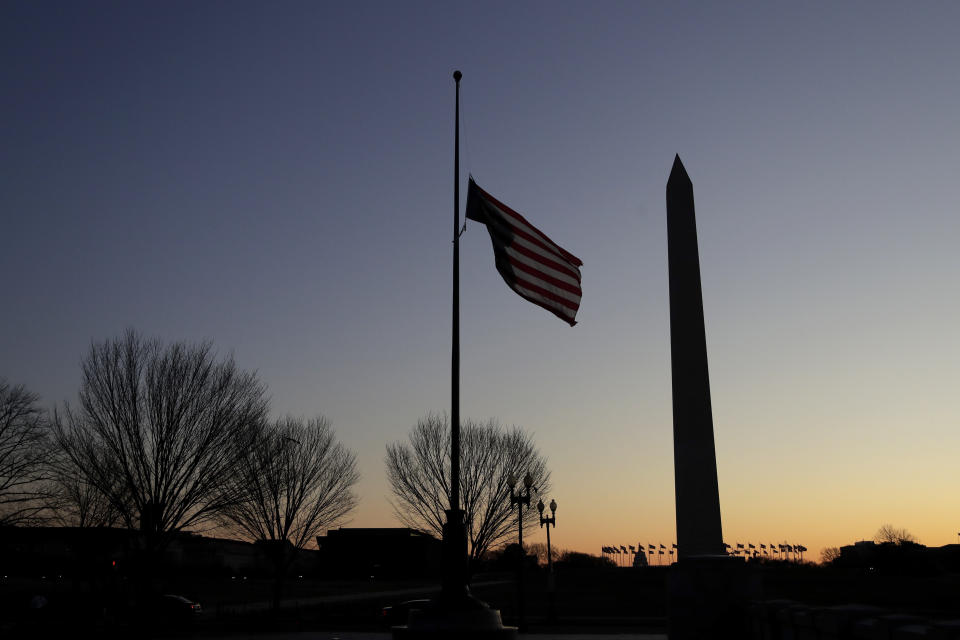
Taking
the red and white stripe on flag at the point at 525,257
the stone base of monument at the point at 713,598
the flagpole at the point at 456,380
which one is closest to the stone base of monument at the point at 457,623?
the flagpole at the point at 456,380

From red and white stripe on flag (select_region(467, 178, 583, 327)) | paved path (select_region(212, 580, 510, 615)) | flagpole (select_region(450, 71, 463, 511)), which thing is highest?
red and white stripe on flag (select_region(467, 178, 583, 327))

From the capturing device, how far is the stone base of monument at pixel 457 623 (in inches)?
441

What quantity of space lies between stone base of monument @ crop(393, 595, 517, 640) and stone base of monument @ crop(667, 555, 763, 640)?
5910 millimetres

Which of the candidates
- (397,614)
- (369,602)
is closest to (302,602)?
(369,602)

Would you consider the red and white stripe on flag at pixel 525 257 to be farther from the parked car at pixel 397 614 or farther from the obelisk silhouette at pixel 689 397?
the parked car at pixel 397 614

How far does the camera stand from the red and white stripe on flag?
52.7 feet

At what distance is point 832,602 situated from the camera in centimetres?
5688

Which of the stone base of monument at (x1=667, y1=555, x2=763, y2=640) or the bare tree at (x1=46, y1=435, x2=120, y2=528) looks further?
the bare tree at (x1=46, y1=435, x2=120, y2=528)

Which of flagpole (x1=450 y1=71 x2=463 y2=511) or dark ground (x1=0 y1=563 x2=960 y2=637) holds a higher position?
flagpole (x1=450 y1=71 x2=463 y2=511)

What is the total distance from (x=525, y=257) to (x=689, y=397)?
4.95 meters

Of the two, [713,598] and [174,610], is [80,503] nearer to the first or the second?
[174,610]

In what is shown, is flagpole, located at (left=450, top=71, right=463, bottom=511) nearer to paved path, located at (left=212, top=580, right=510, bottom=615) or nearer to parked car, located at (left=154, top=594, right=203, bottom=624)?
parked car, located at (left=154, top=594, right=203, bottom=624)

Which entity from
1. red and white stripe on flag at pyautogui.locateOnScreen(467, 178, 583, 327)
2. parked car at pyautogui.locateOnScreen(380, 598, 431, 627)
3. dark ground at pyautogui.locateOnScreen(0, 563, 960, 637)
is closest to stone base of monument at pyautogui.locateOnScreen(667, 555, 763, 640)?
dark ground at pyautogui.locateOnScreen(0, 563, 960, 637)

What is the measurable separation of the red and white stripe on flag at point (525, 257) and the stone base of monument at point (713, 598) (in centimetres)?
576
